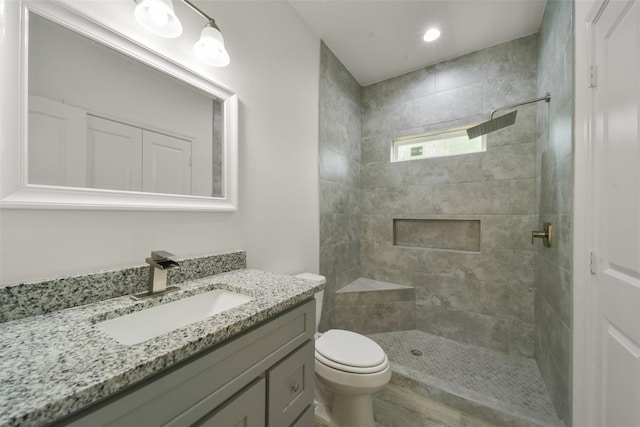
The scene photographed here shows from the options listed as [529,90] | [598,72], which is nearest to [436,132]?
[529,90]

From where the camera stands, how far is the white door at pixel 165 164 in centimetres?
97

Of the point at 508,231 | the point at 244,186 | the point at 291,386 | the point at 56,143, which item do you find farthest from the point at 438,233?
the point at 56,143

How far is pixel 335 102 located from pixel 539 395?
261cm

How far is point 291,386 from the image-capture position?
2.74ft

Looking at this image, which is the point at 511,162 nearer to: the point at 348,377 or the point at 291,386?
the point at 348,377

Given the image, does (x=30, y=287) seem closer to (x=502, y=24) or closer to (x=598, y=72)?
(x=598, y=72)

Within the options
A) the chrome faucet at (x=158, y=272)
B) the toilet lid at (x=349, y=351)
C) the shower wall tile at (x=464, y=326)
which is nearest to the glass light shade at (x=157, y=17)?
the chrome faucet at (x=158, y=272)

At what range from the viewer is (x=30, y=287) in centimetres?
68

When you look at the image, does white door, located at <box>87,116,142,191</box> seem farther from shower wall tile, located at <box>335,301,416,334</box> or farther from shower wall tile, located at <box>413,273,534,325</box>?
shower wall tile, located at <box>413,273,534,325</box>

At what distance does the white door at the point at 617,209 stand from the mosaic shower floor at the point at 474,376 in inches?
19.7

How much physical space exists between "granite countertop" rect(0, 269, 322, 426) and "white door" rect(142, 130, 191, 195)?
1.51 feet

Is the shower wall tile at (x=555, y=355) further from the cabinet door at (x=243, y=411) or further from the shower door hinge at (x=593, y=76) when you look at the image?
the cabinet door at (x=243, y=411)

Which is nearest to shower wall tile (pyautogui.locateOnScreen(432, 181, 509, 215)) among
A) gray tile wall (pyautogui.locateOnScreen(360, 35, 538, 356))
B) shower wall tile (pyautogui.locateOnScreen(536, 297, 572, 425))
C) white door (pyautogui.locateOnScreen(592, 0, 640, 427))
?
gray tile wall (pyautogui.locateOnScreen(360, 35, 538, 356))

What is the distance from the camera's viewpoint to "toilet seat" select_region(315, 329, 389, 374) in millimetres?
1256
